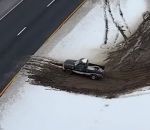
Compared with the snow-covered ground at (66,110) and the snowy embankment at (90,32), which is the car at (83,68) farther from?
the snow-covered ground at (66,110)

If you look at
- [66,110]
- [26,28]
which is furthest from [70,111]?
[26,28]

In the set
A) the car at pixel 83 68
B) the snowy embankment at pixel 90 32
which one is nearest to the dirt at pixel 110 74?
the car at pixel 83 68

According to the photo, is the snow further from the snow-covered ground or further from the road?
the road

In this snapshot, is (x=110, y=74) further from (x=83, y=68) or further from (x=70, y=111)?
(x=70, y=111)

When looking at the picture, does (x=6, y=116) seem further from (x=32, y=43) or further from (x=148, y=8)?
(x=148, y=8)

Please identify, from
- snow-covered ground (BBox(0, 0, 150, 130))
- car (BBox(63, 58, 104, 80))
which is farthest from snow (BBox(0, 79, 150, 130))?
car (BBox(63, 58, 104, 80))

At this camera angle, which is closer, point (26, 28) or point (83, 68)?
point (83, 68)
